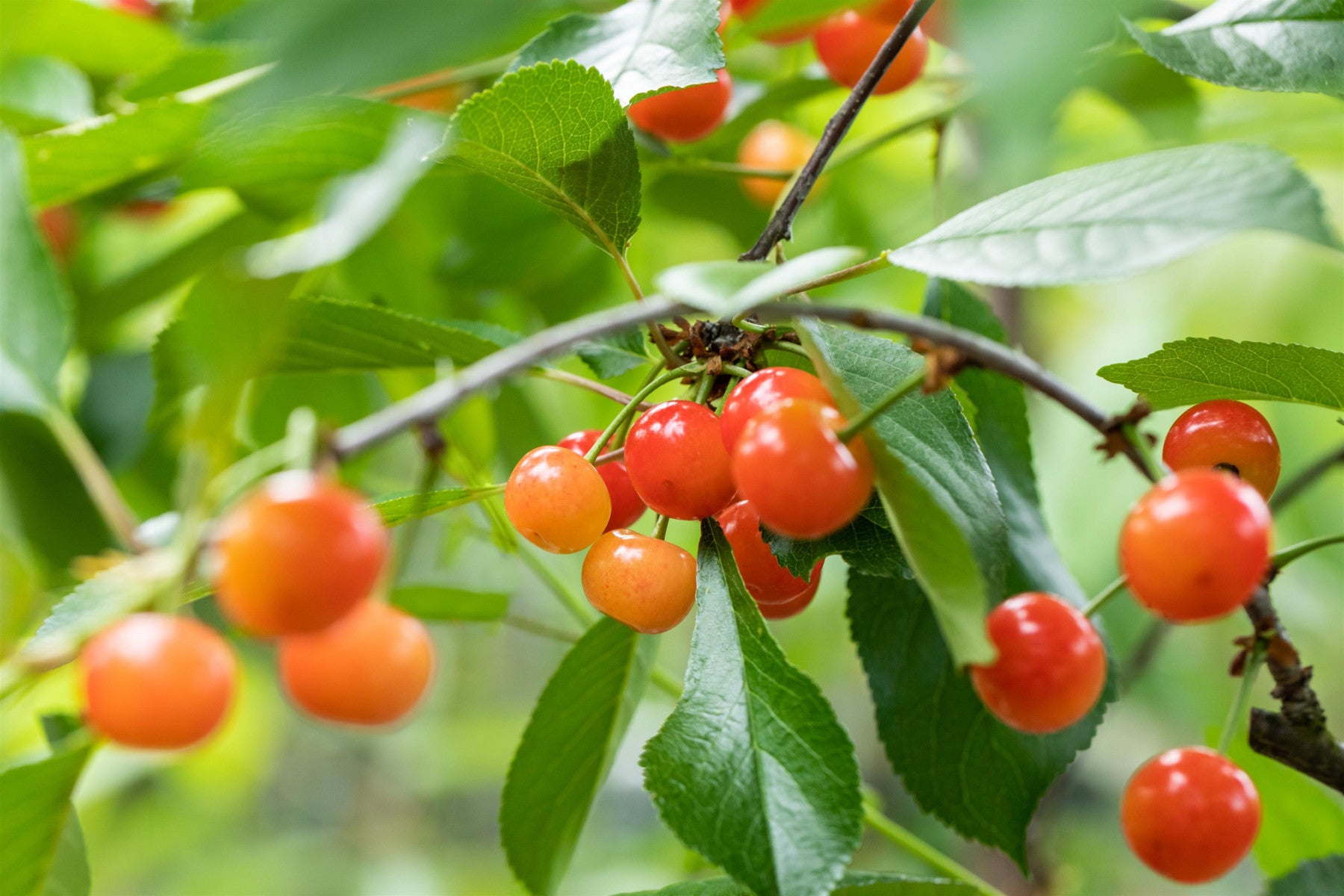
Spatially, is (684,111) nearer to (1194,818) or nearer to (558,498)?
(558,498)

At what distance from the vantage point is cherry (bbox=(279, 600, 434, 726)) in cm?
28

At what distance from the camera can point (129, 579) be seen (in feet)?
0.95

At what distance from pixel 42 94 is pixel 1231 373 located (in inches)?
32.9

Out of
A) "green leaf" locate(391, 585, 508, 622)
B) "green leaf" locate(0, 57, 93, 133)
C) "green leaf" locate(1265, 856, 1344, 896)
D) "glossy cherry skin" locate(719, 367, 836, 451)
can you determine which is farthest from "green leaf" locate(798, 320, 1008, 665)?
"green leaf" locate(0, 57, 93, 133)

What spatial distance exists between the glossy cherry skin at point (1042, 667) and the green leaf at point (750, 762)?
8cm

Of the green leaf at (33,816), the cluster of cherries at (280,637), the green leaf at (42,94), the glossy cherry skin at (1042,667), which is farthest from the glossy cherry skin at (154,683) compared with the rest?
the green leaf at (42,94)

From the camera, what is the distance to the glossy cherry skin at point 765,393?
0.36 meters

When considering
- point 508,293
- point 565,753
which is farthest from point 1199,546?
point 508,293

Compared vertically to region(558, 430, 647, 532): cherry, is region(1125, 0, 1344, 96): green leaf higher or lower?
higher

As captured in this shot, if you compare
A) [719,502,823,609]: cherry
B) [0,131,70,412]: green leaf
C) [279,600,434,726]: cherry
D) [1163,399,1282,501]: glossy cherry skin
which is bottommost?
[0,131,70,412]: green leaf

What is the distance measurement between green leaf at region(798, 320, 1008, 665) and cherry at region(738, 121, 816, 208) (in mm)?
437

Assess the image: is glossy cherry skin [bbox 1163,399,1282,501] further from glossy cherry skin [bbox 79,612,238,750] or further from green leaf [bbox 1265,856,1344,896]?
glossy cherry skin [bbox 79,612,238,750]

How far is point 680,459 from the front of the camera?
394mm

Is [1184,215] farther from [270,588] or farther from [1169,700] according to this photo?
[1169,700]
